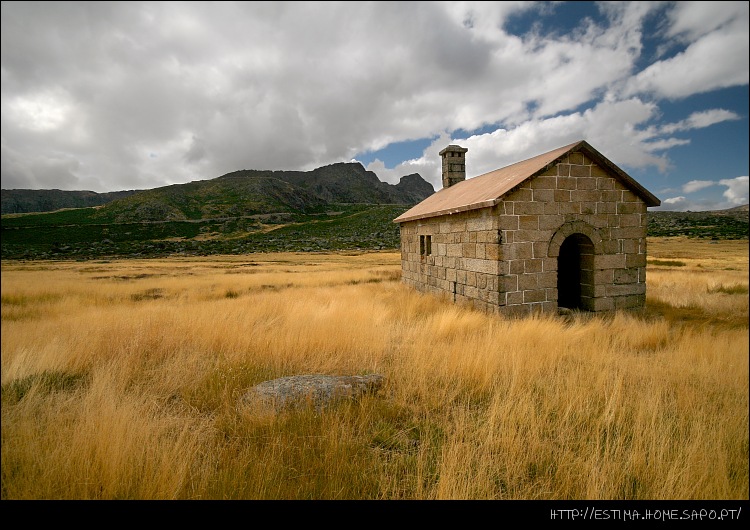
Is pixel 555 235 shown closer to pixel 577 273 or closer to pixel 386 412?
pixel 577 273

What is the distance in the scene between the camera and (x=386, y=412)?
3805 millimetres

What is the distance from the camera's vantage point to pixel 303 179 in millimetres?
166000

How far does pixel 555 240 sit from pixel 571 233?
18.8 inches

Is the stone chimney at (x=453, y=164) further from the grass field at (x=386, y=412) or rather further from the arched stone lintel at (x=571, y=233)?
the grass field at (x=386, y=412)

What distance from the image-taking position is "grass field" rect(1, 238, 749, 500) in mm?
2473

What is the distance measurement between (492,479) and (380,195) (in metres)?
161

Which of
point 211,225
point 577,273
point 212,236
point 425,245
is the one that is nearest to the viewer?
point 577,273

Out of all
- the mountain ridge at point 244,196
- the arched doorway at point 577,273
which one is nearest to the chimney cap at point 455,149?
the arched doorway at point 577,273

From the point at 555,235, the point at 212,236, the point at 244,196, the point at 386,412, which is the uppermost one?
the point at 244,196

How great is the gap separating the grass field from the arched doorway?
251cm

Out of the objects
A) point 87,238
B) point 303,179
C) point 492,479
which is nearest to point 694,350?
point 492,479

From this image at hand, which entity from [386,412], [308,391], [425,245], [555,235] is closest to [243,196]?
[425,245]

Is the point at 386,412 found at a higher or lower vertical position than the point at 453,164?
lower

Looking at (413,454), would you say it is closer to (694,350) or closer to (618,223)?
(694,350)
